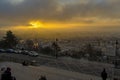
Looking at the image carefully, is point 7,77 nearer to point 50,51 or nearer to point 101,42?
point 50,51

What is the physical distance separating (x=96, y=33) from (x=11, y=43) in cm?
7341

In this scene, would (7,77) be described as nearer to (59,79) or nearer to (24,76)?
(59,79)

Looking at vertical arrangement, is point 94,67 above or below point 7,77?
below

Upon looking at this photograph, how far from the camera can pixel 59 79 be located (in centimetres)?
2661

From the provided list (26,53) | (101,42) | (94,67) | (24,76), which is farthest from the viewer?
(101,42)

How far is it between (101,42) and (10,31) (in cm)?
3541

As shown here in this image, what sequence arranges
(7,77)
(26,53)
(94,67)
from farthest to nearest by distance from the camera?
(26,53) → (94,67) → (7,77)

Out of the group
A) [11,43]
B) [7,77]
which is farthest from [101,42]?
[7,77]

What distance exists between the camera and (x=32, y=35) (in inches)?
5443

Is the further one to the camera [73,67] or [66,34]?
[66,34]

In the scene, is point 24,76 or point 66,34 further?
point 66,34

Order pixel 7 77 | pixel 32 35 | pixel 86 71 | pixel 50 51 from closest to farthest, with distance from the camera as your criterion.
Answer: pixel 7 77, pixel 86 71, pixel 50 51, pixel 32 35

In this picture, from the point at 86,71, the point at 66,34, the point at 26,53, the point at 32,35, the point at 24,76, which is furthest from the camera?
the point at 66,34

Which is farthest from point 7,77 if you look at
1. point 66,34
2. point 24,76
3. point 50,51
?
point 66,34
